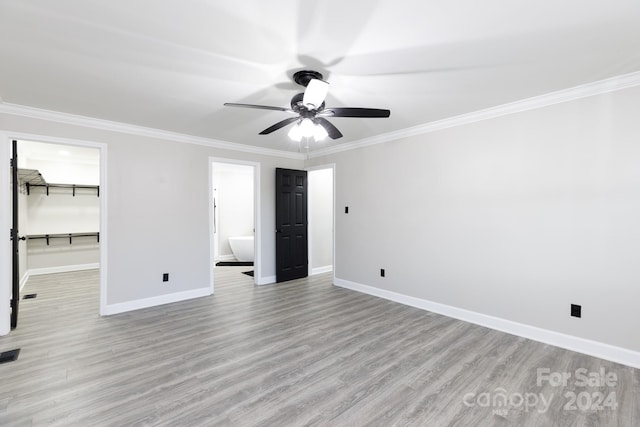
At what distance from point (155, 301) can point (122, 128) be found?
2377 mm

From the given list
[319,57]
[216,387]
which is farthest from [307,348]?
[319,57]

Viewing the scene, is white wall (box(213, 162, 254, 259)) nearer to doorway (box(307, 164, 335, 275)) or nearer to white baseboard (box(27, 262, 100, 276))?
doorway (box(307, 164, 335, 275))

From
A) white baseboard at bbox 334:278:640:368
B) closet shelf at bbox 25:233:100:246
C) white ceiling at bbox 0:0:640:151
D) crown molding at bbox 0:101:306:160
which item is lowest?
white baseboard at bbox 334:278:640:368

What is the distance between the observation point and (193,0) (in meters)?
1.62

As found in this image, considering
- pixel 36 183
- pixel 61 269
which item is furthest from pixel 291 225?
pixel 36 183

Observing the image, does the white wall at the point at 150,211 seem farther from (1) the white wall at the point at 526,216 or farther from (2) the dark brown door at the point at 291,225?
(1) the white wall at the point at 526,216

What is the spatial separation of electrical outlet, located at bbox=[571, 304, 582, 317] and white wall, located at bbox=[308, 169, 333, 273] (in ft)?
13.4

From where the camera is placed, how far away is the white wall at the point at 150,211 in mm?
3787

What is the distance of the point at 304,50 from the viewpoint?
2.09m

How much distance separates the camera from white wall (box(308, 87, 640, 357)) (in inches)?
103

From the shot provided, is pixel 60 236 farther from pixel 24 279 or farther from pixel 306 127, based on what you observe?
pixel 306 127

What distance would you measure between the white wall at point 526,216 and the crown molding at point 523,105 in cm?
6

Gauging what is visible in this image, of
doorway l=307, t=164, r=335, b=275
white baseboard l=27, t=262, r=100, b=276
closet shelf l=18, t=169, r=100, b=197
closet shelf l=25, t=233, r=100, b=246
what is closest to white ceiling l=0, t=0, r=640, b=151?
closet shelf l=18, t=169, r=100, b=197

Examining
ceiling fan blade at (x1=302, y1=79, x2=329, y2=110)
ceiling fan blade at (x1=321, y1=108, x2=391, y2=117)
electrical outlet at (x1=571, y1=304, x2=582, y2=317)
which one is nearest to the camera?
ceiling fan blade at (x1=302, y1=79, x2=329, y2=110)
